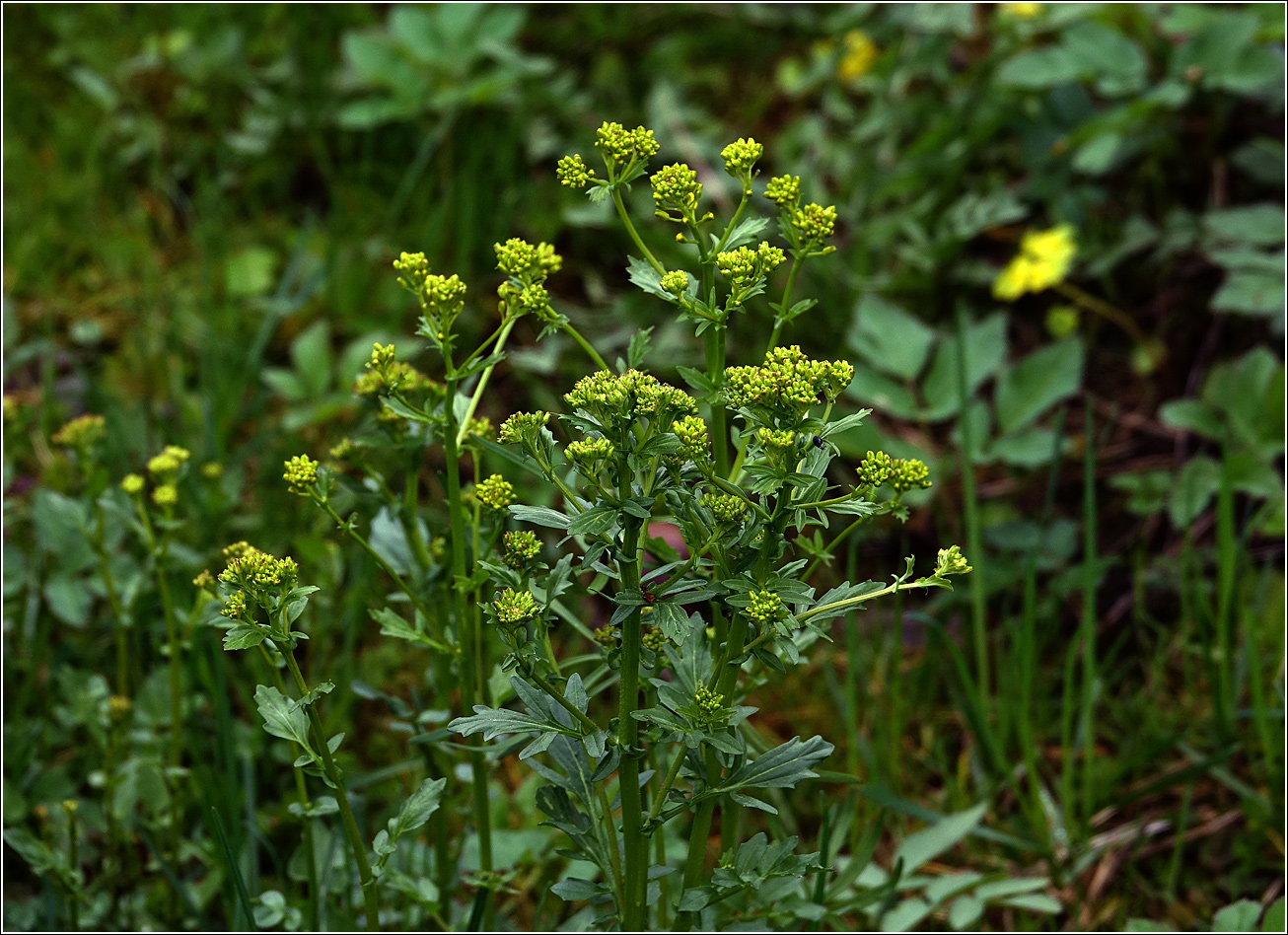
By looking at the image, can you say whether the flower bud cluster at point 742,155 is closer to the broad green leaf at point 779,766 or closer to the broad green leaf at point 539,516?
the broad green leaf at point 539,516

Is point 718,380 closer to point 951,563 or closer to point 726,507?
point 726,507

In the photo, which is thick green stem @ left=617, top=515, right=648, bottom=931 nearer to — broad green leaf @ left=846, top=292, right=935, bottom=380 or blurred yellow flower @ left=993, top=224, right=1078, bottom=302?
broad green leaf @ left=846, top=292, right=935, bottom=380

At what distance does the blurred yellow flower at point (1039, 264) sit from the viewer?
308 centimetres

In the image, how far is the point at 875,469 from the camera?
4.33 feet

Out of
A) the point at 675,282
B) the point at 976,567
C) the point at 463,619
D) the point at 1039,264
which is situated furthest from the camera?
the point at 1039,264

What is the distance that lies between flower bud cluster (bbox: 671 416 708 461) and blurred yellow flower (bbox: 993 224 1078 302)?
208 centimetres

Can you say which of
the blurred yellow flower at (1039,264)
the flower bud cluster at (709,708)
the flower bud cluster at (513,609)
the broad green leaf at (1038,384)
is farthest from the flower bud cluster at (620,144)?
the blurred yellow flower at (1039,264)

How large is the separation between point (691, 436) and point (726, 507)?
0.36 ft

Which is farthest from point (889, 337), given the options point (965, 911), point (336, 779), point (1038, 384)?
point (336, 779)

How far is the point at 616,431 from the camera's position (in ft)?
4.15

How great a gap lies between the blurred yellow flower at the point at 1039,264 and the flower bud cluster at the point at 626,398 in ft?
6.86

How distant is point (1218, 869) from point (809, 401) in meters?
1.58

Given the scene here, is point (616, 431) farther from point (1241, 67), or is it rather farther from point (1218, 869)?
point (1241, 67)

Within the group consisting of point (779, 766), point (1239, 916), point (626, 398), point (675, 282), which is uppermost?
point (675, 282)
